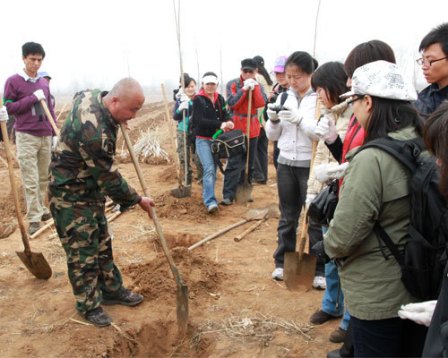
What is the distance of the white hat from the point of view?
190 centimetres

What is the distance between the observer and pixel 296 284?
387 cm

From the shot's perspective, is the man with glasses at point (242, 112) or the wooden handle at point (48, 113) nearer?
the wooden handle at point (48, 113)

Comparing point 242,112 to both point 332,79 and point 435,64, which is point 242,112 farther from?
point 435,64

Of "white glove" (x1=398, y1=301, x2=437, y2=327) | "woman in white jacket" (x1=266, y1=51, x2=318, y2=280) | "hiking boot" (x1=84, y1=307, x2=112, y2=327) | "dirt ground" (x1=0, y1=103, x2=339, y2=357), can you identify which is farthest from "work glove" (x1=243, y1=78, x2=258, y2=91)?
"white glove" (x1=398, y1=301, x2=437, y2=327)

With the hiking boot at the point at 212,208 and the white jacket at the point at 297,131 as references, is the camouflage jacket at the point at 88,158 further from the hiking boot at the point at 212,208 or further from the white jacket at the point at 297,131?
the hiking boot at the point at 212,208

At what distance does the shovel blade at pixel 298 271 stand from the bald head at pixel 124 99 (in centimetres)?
183

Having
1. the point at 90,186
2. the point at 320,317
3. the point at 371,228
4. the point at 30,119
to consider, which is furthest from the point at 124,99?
the point at 30,119

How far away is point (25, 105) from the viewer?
5309mm

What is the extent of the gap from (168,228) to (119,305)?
6.64 feet

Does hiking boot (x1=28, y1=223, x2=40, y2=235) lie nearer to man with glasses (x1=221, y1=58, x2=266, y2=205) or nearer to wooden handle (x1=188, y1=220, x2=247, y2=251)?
wooden handle (x1=188, y1=220, x2=247, y2=251)

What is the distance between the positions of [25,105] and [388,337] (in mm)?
4943

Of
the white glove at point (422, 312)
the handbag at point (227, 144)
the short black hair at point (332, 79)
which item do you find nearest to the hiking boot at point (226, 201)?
the handbag at point (227, 144)

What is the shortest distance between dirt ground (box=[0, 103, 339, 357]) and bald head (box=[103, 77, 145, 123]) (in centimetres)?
172

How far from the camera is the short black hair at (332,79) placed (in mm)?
2826
